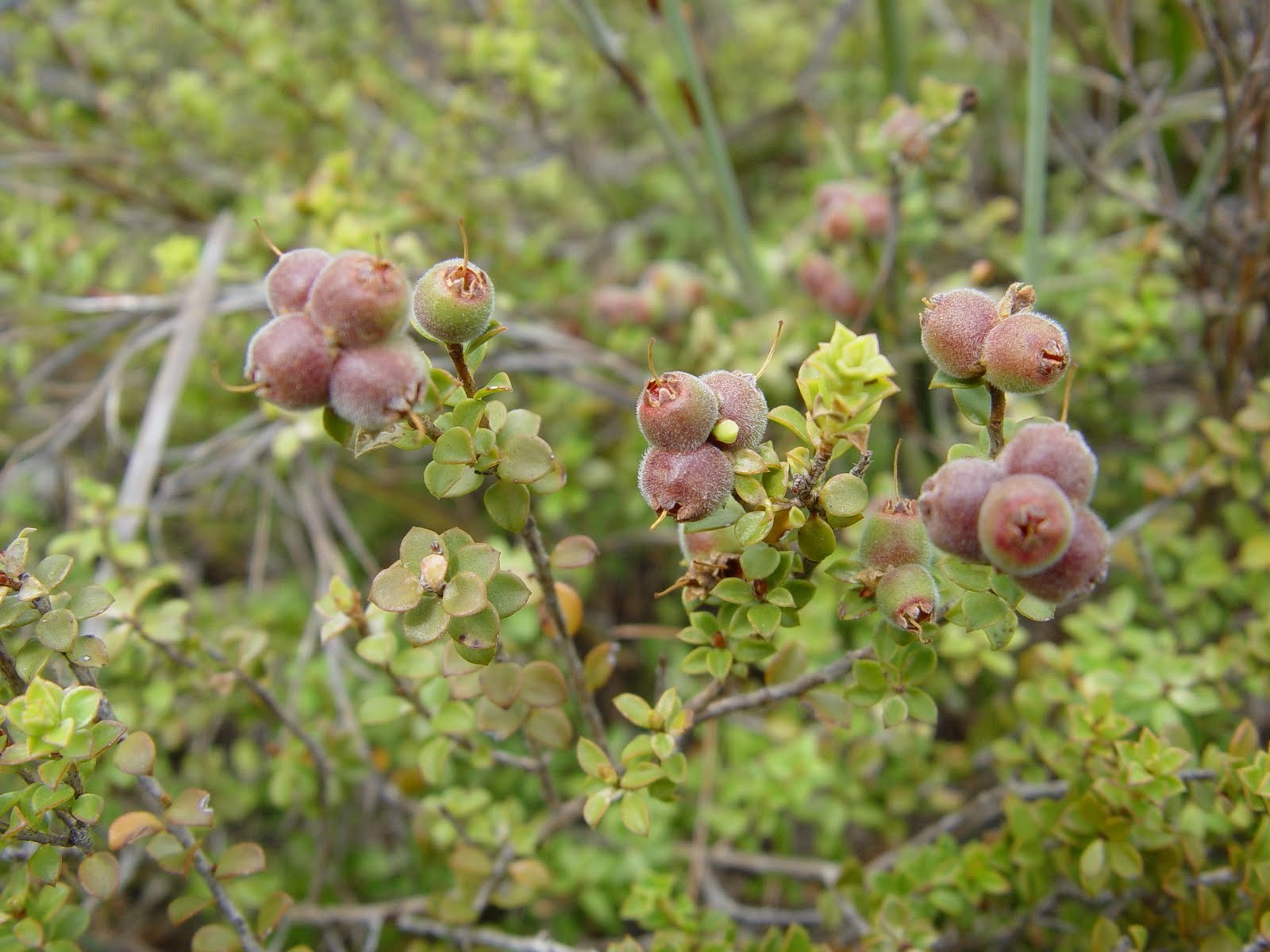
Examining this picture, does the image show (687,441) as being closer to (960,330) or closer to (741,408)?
(741,408)

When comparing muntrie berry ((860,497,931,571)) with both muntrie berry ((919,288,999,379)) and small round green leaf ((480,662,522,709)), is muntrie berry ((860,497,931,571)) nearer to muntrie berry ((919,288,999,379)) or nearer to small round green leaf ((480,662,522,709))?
muntrie berry ((919,288,999,379))

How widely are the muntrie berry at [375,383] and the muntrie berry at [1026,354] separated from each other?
0.50 meters

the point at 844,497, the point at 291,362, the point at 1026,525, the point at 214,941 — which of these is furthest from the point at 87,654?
the point at 1026,525

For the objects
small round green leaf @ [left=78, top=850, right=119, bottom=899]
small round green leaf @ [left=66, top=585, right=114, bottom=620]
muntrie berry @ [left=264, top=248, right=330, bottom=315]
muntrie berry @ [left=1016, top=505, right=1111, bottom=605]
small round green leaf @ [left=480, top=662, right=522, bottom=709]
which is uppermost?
muntrie berry @ [left=264, top=248, right=330, bottom=315]

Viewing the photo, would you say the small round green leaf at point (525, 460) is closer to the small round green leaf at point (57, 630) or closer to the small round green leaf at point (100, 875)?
the small round green leaf at point (57, 630)

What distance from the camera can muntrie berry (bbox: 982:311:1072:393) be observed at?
0.80 m

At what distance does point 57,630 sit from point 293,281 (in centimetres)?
46

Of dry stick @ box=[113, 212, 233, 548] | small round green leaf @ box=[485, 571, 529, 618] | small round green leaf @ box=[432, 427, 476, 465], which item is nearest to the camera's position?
small round green leaf @ box=[432, 427, 476, 465]

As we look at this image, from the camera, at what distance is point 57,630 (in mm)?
935

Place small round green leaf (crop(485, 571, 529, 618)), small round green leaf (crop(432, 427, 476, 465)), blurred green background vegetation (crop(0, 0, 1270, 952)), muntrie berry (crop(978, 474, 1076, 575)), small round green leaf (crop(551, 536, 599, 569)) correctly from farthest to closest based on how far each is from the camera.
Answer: blurred green background vegetation (crop(0, 0, 1270, 952)), small round green leaf (crop(551, 536, 599, 569)), small round green leaf (crop(485, 571, 529, 618)), small round green leaf (crop(432, 427, 476, 465)), muntrie berry (crop(978, 474, 1076, 575))

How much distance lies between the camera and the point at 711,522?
855 millimetres

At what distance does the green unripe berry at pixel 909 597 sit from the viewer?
82 centimetres

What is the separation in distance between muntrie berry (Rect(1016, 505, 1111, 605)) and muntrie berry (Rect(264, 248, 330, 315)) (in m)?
0.64

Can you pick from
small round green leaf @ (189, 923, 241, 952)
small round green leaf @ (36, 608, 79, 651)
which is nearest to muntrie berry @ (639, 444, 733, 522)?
small round green leaf @ (36, 608, 79, 651)
